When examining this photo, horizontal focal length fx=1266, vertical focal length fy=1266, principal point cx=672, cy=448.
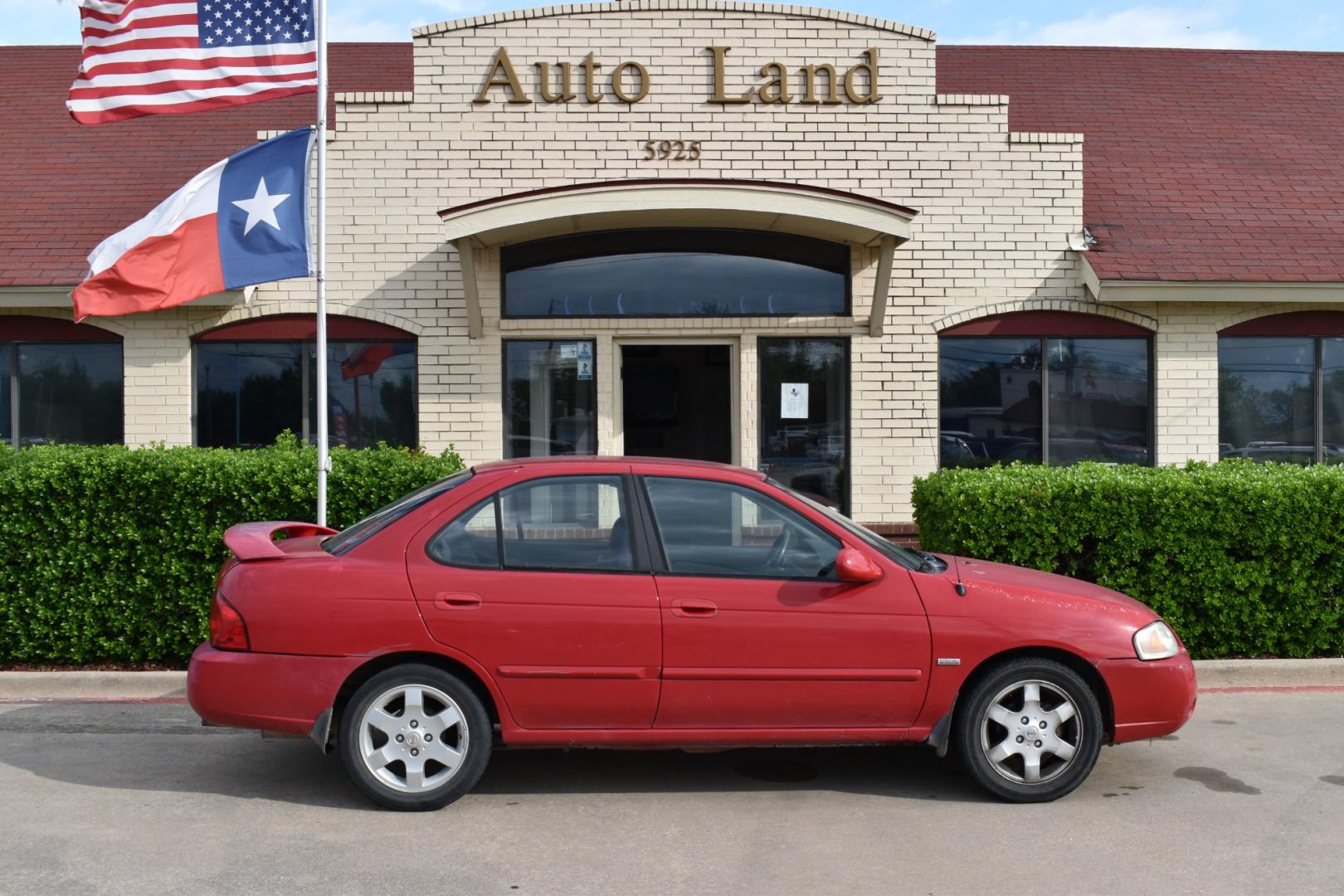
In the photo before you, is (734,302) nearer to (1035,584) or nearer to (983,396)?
(983,396)

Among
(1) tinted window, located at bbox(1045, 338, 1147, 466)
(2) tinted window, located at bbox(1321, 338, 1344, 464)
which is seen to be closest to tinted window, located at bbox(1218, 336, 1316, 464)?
(2) tinted window, located at bbox(1321, 338, 1344, 464)

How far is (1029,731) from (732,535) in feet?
5.39

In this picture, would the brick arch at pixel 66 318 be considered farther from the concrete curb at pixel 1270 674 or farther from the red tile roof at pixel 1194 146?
the concrete curb at pixel 1270 674

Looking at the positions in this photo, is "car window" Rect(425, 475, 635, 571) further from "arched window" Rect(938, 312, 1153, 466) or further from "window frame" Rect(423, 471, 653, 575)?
"arched window" Rect(938, 312, 1153, 466)

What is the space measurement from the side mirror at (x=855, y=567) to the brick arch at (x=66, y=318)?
26.9 feet

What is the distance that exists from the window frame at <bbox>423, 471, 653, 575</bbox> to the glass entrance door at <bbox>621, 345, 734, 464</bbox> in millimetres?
6357

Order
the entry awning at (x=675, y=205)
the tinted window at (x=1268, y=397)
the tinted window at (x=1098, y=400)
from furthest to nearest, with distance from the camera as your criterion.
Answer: the tinted window at (x=1268, y=397), the tinted window at (x=1098, y=400), the entry awning at (x=675, y=205)

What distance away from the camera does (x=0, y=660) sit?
8.62 metres

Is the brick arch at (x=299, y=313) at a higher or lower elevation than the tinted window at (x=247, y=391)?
higher

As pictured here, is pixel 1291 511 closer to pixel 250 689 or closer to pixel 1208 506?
pixel 1208 506

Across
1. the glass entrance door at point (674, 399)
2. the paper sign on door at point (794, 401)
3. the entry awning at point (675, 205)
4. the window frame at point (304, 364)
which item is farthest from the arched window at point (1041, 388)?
the window frame at point (304, 364)

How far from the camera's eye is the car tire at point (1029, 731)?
19.2 feet

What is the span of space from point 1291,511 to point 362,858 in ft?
21.4

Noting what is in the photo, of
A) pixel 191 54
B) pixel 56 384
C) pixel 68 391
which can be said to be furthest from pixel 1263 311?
pixel 56 384
